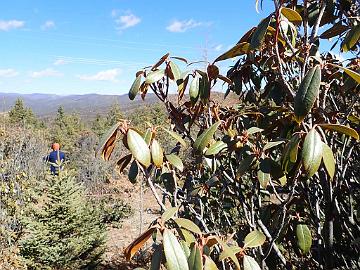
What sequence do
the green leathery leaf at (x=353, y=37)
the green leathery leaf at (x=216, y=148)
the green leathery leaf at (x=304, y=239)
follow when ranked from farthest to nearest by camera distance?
the green leathery leaf at (x=304, y=239), the green leathery leaf at (x=216, y=148), the green leathery leaf at (x=353, y=37)

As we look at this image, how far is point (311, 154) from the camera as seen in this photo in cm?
91

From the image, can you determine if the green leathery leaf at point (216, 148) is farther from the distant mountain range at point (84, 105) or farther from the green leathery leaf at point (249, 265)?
the distant mountain range at point (84, 105)

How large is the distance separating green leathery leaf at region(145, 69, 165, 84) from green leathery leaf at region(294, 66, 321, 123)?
511mm

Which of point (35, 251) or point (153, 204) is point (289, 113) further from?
point (153, 204)

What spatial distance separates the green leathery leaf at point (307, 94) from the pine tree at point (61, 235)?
13.1ft

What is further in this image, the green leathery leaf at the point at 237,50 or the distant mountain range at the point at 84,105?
the distant mountain range at the point at 84,105

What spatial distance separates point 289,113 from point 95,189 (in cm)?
847

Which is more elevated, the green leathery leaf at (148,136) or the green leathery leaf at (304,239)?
the green leathery leaf at (148,136)

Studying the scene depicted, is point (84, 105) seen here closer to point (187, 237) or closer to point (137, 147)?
point (137, 147)

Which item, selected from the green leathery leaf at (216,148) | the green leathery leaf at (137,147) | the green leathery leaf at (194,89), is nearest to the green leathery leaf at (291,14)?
the green leathery leaf at (194,89)

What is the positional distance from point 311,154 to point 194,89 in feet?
1.65

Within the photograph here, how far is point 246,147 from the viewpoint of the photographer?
126 centimetres

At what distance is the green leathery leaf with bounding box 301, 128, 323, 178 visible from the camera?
903mm

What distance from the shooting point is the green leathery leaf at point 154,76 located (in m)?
1.22
